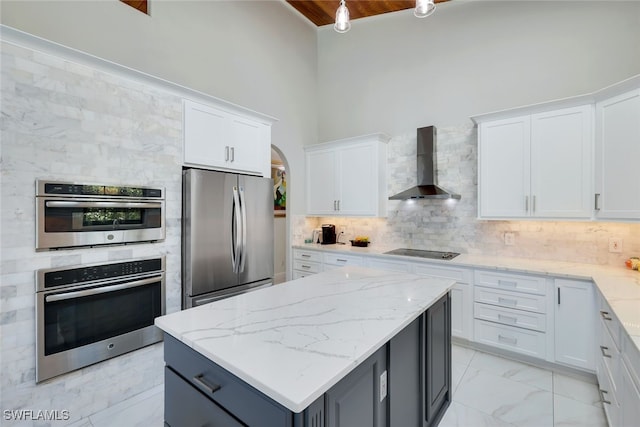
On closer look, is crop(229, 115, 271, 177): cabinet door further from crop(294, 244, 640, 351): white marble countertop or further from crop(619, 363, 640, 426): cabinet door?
crop(619, 363, 640, 426): cabinet door

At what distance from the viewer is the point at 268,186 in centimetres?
311

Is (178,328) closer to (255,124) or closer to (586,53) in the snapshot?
(255,124)

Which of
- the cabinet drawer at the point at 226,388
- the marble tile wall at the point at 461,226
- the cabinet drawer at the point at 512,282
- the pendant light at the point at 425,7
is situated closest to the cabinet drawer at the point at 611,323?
the cabinet drawer at the point at 512,282

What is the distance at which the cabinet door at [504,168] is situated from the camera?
2836 mm

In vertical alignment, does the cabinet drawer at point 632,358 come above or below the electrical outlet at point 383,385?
above

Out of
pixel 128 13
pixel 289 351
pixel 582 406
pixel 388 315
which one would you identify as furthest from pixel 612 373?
pixel 128 13

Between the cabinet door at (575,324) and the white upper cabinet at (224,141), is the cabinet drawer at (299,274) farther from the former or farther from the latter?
the cabinet door at (575,324)

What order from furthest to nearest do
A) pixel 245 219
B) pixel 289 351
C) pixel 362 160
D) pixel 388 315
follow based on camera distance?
1. pixel 362 160
2. pixel 245 219
3. pixel 388 315
4. pixel 289 351

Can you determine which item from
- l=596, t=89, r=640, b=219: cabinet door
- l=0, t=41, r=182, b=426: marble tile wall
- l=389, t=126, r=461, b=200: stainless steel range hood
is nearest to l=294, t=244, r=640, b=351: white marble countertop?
l=596, t=89, r=640, b=219: cabinet door

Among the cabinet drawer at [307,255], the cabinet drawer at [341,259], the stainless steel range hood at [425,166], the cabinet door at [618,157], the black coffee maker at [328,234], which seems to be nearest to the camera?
the cabinet door at [618,157]

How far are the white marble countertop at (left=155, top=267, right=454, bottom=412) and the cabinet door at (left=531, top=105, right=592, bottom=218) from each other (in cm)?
159

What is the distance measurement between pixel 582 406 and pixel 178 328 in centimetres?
282

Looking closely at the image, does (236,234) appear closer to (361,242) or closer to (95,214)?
(95,214)

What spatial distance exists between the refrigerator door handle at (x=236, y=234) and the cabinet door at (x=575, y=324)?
2.85m
